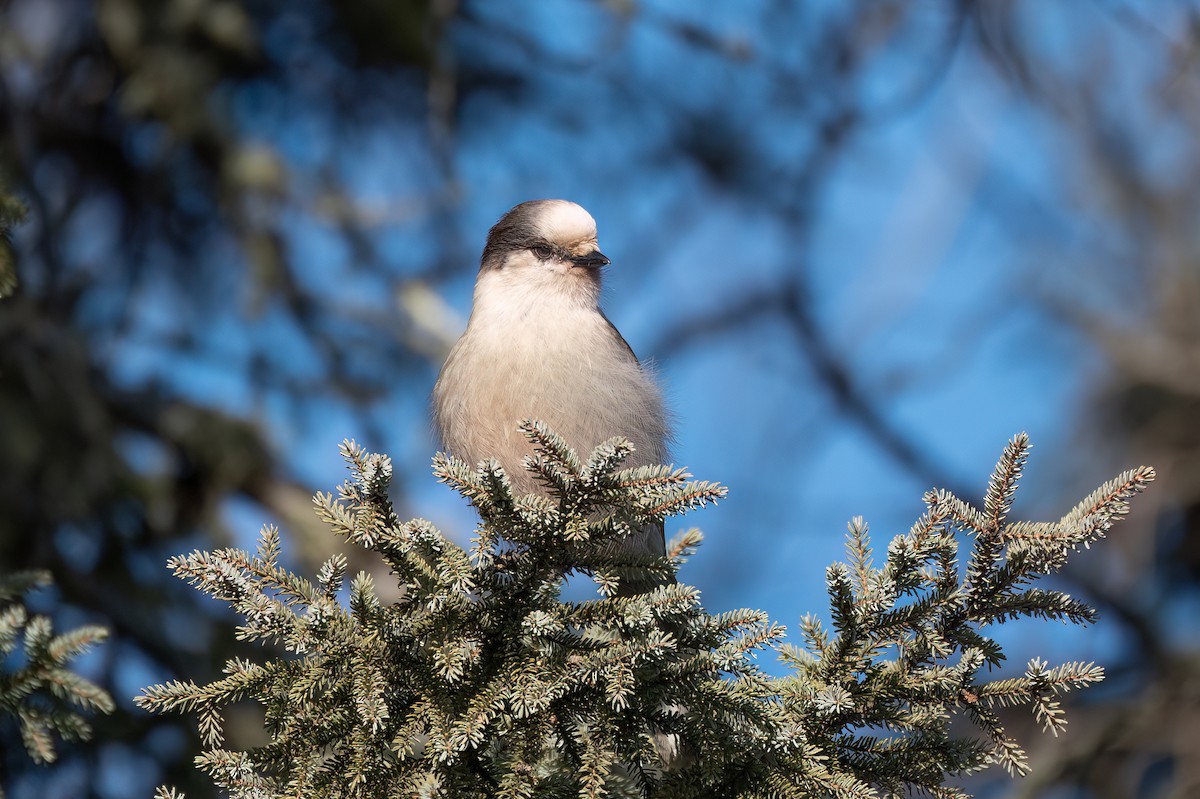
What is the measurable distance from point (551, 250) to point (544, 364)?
24.6 inches

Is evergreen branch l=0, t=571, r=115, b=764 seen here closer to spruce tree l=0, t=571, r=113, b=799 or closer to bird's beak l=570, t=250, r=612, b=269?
spruce tree l=0, t=571, r=113, b=799

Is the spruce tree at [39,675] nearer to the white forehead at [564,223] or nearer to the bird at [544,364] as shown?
the bird at [544,364]

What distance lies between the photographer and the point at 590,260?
3887 mm

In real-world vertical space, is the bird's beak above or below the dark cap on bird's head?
below

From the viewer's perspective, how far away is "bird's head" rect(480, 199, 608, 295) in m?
3.88

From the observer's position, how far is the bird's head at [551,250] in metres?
3.88

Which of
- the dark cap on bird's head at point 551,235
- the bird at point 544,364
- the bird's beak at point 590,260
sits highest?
the dark cap on bird's head at point 551,235

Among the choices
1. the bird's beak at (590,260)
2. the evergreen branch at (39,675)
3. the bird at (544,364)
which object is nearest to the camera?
the evergreen branch at (39,675)

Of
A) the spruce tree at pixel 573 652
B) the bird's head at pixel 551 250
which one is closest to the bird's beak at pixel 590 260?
the bird's head at pixel 551 250

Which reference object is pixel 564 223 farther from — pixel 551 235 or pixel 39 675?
pixel 39 675

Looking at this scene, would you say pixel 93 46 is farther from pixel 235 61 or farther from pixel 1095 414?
pixel 1095 414

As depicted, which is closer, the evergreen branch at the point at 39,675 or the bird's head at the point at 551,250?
the evergreen branch at the point at 39,675

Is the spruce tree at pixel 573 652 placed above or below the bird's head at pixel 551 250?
below

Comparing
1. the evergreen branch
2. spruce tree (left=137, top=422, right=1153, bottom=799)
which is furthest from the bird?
the evergreen branch
